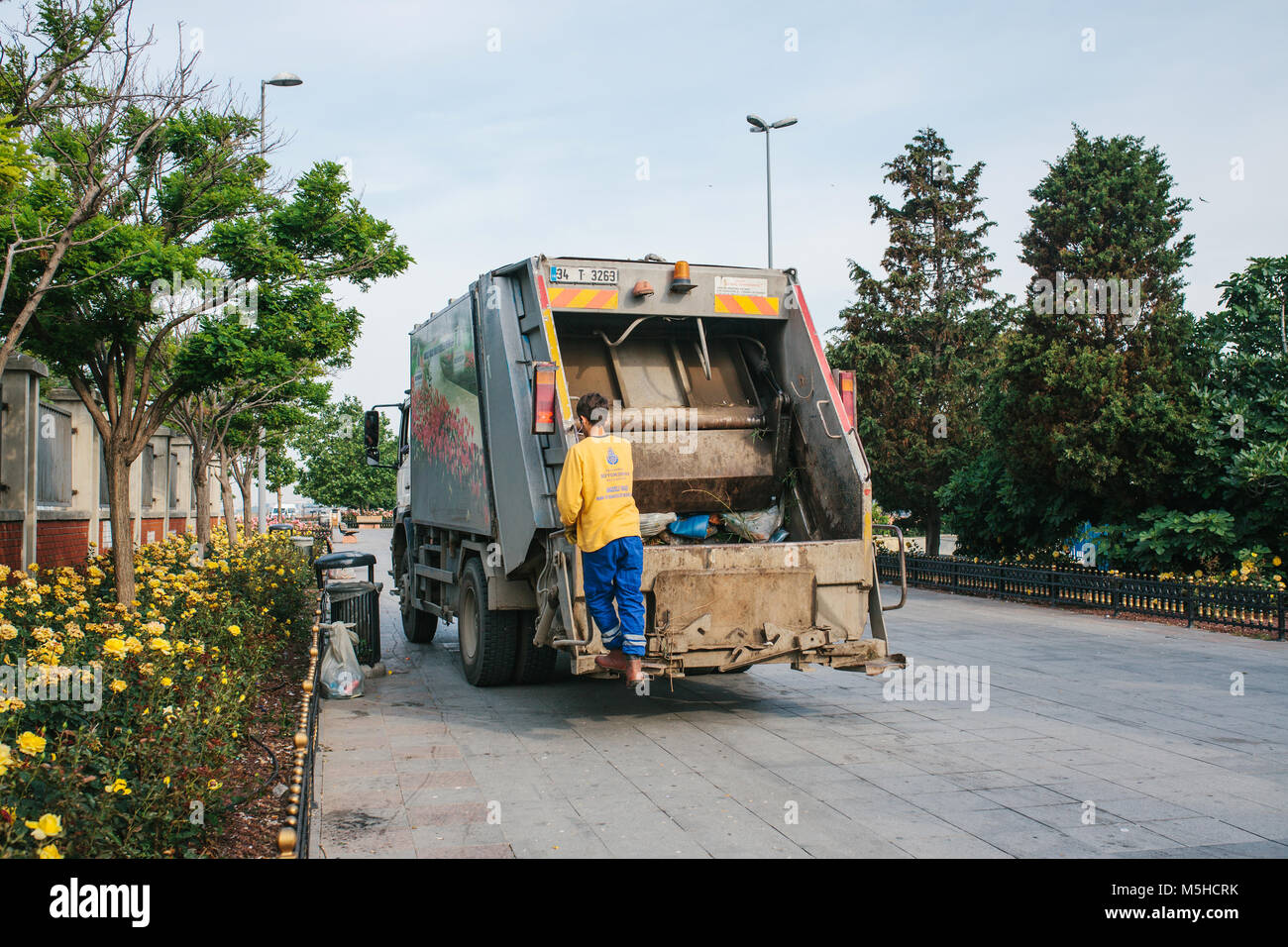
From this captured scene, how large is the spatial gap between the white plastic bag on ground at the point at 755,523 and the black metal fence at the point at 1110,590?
4353 millimetres

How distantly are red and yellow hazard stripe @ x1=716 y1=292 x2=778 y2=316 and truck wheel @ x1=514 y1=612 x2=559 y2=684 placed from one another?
281 centimetres

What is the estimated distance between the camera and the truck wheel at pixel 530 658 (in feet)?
27.0

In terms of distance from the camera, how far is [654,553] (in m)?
6.45

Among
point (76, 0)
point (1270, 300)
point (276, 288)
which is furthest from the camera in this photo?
point (1270, 300)

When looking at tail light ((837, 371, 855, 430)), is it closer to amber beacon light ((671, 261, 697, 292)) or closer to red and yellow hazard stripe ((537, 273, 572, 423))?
amber beacon light ((671, 261, 697, 292))

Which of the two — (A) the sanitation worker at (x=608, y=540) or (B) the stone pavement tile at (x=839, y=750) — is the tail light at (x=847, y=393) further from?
(B) the stone pavement tile at (x=839, y=750)

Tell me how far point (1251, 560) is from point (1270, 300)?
3.78 meters

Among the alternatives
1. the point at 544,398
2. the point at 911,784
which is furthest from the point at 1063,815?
the point at 544,398

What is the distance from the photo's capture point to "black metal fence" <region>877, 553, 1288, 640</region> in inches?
476

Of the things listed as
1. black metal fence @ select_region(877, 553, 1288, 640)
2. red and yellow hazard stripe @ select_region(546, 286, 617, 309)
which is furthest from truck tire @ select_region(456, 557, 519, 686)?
black metal fence @ select_region(877, 553, 1288, 640)

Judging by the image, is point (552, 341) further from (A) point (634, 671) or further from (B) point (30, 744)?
(B) point (30, 744)

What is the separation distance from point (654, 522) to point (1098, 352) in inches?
420

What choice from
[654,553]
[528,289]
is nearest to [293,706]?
[654,553]
